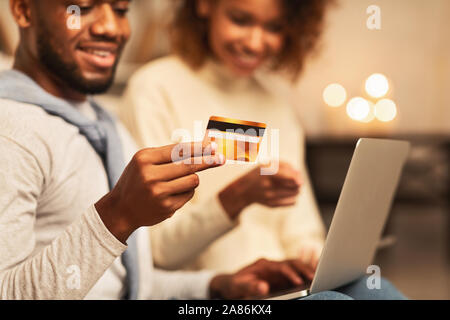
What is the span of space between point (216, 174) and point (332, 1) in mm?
586

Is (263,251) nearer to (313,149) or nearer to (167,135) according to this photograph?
(167,135)

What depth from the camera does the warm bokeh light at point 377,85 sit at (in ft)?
6.31

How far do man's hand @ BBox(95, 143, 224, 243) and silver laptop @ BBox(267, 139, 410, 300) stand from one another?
0.17 m

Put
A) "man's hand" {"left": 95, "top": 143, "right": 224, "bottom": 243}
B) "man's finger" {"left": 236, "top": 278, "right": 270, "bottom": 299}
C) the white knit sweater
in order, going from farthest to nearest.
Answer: the white knit sweater
"man's finger" {"left": 236, "top": 278, "right": 270, "bottom": 299}
"man's hand" {"left": 95, "top": 143, "right": 224, "bottom": 243}

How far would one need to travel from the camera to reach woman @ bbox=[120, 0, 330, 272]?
85cm

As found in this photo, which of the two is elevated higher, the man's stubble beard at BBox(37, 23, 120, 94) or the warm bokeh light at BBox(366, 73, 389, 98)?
the man's stubble beard at BBox(37, 23, 120, 94)

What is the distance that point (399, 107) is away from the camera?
2.26 m

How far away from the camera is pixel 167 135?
2.85ft

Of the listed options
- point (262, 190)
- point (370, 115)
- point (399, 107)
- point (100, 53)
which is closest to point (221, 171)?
point (262, 190)

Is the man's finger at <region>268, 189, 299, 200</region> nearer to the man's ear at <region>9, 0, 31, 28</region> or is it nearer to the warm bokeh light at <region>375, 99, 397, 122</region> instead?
the man's ear at <region>9, 0, 31, 28</region>

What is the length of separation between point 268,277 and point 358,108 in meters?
1.33

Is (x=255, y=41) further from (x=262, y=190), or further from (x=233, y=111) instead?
(x=262, y=190)

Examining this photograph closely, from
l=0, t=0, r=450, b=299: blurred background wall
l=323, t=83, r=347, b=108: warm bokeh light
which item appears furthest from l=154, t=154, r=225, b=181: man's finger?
l=323, t=83, r=347, b=108: warm bokeh light

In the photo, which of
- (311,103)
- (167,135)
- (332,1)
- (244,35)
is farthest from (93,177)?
(311,103)
